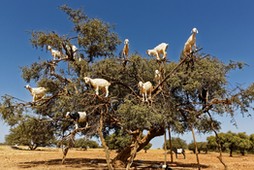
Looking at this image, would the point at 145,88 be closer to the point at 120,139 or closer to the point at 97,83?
the point at 97,83

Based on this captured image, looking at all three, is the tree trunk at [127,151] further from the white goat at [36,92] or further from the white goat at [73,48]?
the white goat at [73,48]

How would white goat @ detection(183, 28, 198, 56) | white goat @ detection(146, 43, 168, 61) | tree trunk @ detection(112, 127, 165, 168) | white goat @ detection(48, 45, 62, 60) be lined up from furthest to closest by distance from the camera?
white goat @ detection(48, 45, 62, 60)
tree trunk @ detection(112, 127, 165, 168)
white goat @ detection(146, 43, 168, 61)
white goat @ detection(183, 28, 198, 56)

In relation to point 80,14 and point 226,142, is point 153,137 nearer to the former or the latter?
point 80,14

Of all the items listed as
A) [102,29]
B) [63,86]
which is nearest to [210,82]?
[102,29]

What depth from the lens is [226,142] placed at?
38.1m

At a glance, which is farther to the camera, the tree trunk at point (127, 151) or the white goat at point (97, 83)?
the tree trunk at point (127, 151)

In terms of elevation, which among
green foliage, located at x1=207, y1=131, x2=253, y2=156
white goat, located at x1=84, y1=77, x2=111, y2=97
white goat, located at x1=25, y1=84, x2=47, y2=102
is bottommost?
white goat, located at x1=84, y1=77, x2=111, y2=97

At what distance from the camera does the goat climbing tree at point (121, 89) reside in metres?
13.3

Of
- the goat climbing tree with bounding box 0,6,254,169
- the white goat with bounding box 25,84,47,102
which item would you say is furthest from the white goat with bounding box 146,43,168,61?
the white goat with bounding box 25,84,47,102

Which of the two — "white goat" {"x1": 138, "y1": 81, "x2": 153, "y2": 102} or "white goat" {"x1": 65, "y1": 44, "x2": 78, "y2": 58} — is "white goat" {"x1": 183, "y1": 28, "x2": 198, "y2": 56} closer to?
"white goat" {"x1": 138, "y1": 81, "x2": 153, "y2": 102}

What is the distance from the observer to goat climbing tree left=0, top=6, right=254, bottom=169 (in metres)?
13.3

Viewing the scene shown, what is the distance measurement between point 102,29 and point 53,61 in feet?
11.9

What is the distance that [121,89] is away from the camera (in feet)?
52.5

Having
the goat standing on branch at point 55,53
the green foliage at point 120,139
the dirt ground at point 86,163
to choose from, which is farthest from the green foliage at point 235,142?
the goat standing on branch at point 55,53
